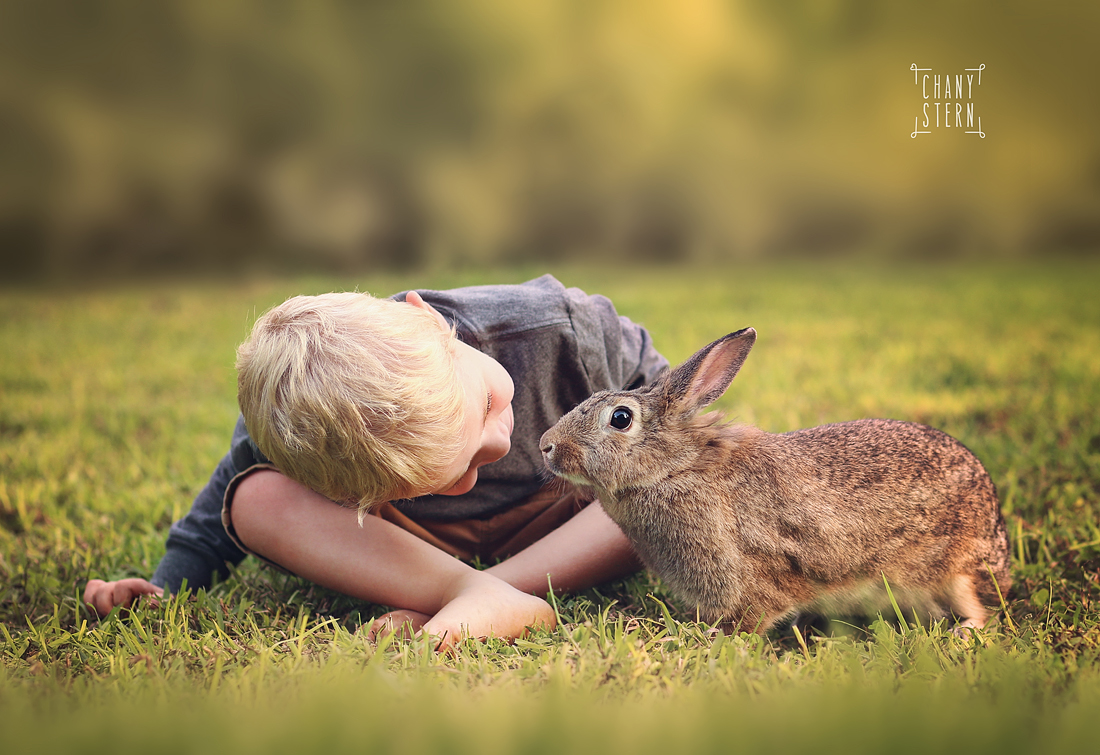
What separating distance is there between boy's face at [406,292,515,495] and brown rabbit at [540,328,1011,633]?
187 millimetres

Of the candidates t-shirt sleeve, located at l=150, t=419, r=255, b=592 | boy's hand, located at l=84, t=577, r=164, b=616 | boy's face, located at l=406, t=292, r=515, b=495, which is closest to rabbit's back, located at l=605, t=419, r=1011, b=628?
boy's face, located at l=406, t=292, r=515, b=495

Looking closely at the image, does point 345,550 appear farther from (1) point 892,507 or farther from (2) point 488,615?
(1) point 892,507

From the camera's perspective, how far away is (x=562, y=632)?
79.0 inches

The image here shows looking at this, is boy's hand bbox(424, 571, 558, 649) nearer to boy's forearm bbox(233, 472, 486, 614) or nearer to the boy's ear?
boy's forearm bbox(233, 472, 486, 614)

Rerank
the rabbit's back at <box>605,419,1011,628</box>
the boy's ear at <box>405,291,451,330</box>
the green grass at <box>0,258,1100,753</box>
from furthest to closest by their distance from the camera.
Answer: the boy's ear at <box>405,291,451,330</box>, the rabbit's back at <box>605,419,1011,628</box>, the green grass at <box>0,258,1100,753</box>

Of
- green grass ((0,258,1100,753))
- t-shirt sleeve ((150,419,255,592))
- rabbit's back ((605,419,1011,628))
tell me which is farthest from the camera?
t-shirt sleeve ((150,419,255,592))

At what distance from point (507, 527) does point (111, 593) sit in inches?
46.9

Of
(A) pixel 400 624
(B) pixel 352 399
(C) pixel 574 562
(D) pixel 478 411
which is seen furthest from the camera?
(C) pixel 574 562

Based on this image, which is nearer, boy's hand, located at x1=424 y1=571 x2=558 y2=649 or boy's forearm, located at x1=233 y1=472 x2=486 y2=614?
boy's hand, located at x1=424 y1=571 x2=558 y2=649

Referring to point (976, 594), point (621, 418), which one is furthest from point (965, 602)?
point (621, 418)

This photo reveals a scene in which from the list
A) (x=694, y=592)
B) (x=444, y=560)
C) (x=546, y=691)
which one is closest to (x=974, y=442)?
(x=694, y=592)

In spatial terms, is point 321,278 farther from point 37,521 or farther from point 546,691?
point 546,691

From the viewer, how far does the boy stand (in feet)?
6.66

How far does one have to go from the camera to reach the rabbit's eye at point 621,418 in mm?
2260
